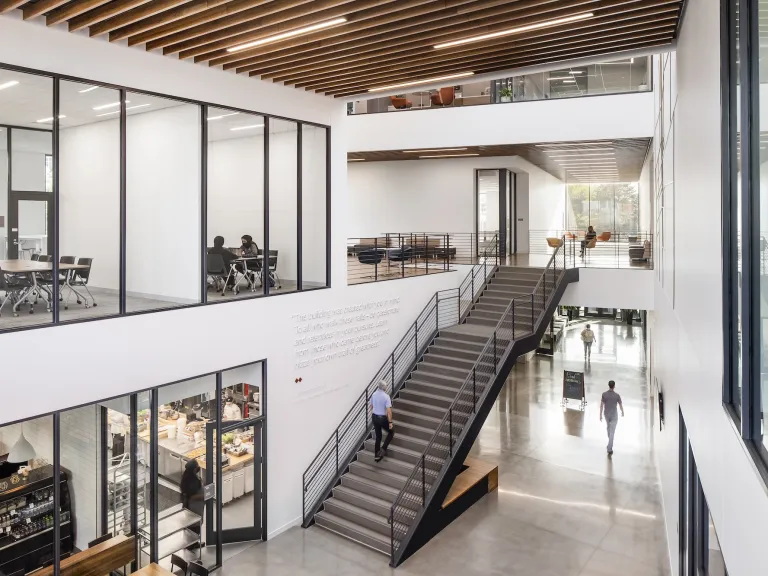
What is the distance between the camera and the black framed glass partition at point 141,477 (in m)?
7.39

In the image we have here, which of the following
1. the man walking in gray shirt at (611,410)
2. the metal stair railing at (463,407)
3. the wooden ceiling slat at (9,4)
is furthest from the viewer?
the man walking in gray shirt at (611,410)

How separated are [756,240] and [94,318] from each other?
23.9ft

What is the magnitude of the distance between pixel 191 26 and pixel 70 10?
1.28 m

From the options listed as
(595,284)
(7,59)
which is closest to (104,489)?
(7,59)

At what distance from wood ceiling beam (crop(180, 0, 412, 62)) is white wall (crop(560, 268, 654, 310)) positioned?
9783 mm

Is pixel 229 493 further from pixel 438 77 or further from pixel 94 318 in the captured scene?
pixel 438 77

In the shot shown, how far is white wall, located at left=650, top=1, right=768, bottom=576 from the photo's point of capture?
10.1ft

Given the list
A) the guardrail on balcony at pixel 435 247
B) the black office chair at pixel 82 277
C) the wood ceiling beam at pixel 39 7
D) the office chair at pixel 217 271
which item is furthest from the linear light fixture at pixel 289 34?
the guardrail on balcony at pixel 435 247

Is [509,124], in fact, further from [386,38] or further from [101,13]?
[101,13]

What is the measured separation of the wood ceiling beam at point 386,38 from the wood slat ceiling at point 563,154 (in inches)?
311

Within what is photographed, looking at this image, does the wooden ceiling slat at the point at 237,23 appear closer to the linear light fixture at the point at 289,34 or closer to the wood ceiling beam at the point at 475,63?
the linear light fixture at the point at 289,34

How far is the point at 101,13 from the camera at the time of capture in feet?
22.5

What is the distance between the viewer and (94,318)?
7695 millimetres

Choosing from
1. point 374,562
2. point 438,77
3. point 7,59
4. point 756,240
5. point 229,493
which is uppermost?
point 438,77
